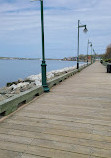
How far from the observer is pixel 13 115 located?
14.9 feet

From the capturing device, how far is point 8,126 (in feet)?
12.6

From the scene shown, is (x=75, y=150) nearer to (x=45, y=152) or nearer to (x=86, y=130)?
(x=45, y=152)

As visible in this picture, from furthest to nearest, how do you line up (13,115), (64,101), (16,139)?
(64,101) → (13,115) → (16,139)

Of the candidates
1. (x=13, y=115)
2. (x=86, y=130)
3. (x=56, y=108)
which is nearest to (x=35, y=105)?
(x=56, y=108)

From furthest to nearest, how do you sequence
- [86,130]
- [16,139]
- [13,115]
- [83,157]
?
[13,115], [86,130], [16,139], [83,157]

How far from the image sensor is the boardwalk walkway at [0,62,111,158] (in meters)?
2.85

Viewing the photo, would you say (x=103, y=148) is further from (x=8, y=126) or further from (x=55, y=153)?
(x=8, y=126)

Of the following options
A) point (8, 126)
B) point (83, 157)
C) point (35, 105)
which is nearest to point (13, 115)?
point (8, 126)

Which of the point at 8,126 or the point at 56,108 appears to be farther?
the point at 56,108

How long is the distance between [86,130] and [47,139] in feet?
2.93

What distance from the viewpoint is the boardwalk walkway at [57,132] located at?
9.36 feet

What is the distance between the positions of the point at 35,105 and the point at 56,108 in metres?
0.75

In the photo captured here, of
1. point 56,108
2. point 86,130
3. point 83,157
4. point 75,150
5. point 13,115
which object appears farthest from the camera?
point 56,108

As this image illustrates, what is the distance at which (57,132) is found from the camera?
3.53m
